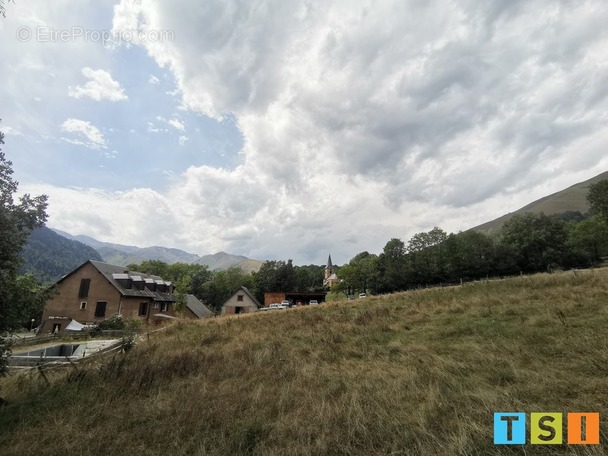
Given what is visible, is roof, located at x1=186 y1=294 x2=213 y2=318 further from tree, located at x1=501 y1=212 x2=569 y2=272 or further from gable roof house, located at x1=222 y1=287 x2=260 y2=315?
tree, located at x1=501 y1=212 x2=569 y2=272

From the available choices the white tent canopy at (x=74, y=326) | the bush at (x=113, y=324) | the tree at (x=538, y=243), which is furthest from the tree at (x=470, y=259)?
the white tent canopy at (x=74, y=326)

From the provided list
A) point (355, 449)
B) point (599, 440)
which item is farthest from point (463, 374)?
point (355, 449)

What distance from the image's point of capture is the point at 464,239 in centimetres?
7688

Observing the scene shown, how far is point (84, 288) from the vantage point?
1724 inches

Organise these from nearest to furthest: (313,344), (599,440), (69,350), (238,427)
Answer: (599,440) < (238,427) < (313,344) < (69,350)

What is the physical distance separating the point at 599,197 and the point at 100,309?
259 feet

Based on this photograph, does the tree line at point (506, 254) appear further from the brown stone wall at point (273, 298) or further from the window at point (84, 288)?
the window at point (84, 288)

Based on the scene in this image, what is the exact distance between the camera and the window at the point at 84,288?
43562 millimetres

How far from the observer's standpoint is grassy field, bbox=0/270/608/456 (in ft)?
17.3

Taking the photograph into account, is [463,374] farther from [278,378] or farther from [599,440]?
[278,378]

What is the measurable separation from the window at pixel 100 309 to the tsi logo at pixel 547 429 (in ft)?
161

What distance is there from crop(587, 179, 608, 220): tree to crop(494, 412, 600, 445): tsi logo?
210 feet

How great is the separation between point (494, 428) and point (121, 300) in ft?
157

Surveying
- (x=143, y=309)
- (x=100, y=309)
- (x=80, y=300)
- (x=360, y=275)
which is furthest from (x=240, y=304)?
(x=360, y=275)
